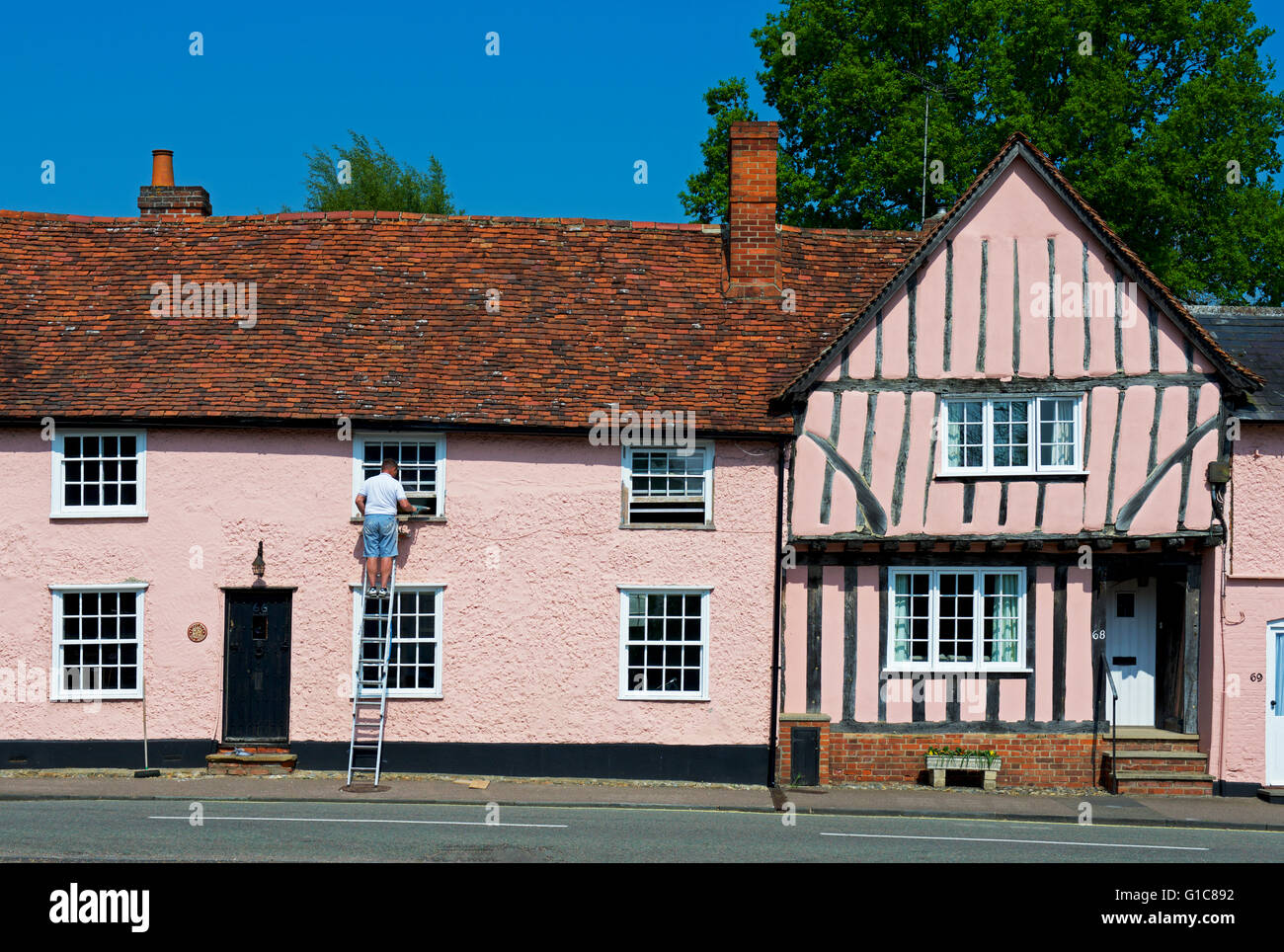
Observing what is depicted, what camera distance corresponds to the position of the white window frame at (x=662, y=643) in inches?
765

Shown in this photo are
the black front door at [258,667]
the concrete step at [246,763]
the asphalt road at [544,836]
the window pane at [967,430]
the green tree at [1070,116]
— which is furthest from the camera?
the green tree at [1070,116]

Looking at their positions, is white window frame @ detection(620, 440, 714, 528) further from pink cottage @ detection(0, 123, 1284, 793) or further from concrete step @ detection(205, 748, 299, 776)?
concrete step @ detection(205, 748, 299, 776)

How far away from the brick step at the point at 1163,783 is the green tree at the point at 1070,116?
15962mm

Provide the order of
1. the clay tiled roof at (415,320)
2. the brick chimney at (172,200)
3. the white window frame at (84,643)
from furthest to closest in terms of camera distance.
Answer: the brick chimney at (172,200) < the clay tiled roof at (415,320) < the white window frame at (84,643)

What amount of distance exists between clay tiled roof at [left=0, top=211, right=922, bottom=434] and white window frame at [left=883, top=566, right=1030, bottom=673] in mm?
2904

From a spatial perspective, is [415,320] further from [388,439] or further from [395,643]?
[395,643]

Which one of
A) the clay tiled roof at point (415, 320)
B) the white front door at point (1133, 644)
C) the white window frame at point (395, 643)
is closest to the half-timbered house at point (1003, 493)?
the white front door at point (1133, 644)

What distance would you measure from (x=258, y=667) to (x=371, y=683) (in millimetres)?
1591

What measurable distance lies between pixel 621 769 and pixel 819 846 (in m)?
5.56

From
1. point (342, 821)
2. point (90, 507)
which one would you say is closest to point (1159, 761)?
point (342, 821)

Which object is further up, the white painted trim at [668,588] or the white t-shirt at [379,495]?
the white t-shirt at [379,495]

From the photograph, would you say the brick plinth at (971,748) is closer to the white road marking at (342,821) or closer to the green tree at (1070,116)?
the white road marking at (342,821)

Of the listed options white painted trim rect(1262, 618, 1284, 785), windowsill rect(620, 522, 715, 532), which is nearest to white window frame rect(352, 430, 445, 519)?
windowsill rect(620, 522, 715, 532)

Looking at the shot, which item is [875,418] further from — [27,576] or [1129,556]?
[27,576]
